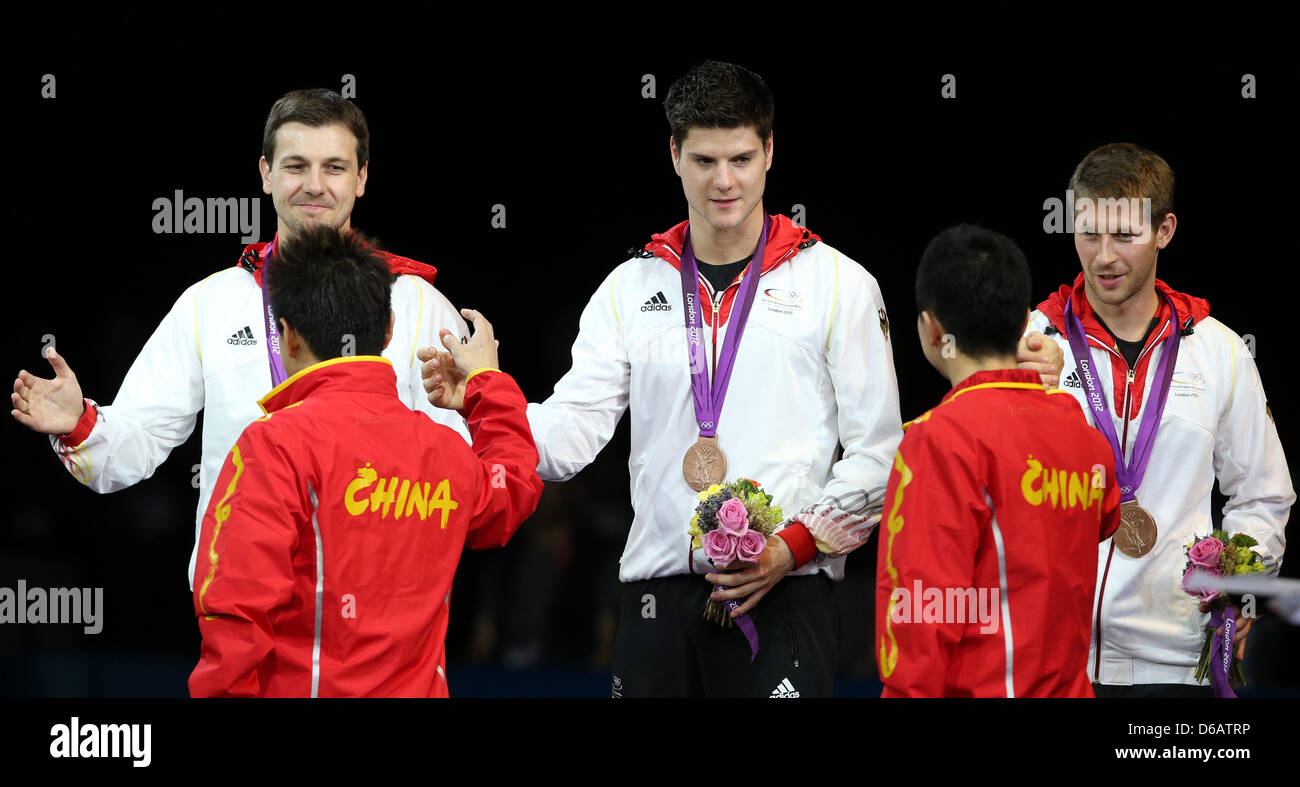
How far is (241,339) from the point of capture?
4.13 m

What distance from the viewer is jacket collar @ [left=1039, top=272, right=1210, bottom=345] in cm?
421

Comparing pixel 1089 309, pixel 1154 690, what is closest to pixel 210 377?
pixel 1089 309

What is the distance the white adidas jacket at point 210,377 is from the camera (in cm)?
403

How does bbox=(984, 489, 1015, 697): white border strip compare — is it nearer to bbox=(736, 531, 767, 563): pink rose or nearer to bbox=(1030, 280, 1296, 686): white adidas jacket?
bbox=(736, 531, 767, 563): pink rose

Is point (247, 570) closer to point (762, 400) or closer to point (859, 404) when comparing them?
point (762, 400)

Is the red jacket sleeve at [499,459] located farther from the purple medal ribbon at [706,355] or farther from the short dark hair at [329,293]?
the purple medal ribbon at [706,355]

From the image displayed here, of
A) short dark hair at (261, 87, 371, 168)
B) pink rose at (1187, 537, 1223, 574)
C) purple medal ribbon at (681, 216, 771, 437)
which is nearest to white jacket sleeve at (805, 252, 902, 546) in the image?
purple medal ribbon at (681, 216, 771, 437)

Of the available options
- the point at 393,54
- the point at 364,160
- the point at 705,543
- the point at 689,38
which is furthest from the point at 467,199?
the point at 705,543

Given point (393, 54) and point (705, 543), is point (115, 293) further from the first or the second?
point (705, 543)

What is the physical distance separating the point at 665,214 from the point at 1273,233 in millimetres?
2791

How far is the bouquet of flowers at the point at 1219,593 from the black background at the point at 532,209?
2.06 m

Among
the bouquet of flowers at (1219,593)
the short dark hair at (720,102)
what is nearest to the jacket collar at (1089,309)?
the bouquet of flowers at (1219,593)

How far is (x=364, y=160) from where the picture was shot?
14.3 feet

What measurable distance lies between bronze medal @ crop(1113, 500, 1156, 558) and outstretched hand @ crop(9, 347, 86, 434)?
2901 mm
